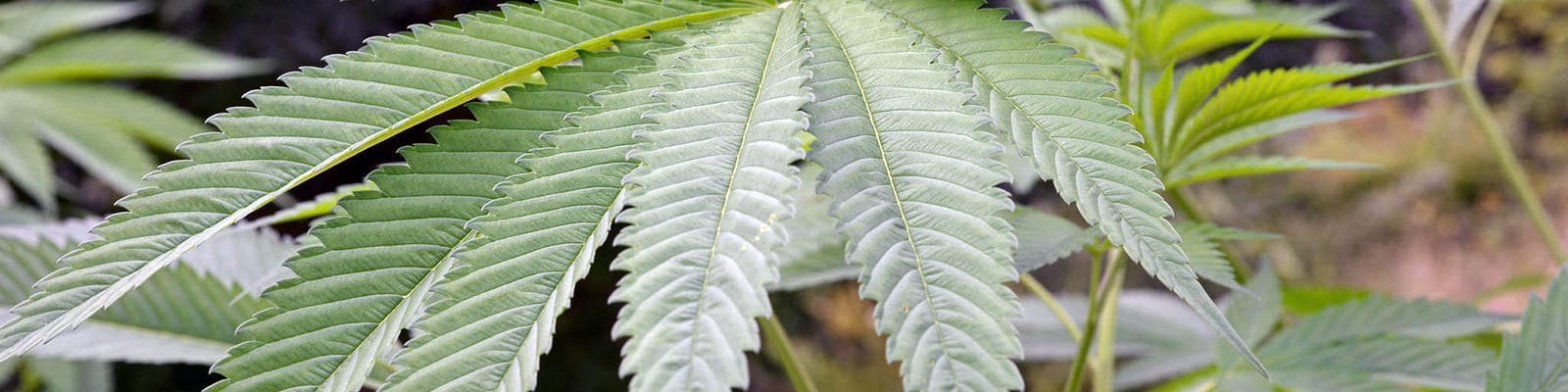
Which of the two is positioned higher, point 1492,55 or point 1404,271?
point 1492,55

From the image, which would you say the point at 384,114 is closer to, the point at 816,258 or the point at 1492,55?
the point at 816,258

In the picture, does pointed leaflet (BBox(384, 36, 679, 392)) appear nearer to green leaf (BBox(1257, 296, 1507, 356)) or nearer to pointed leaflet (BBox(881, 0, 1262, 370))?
pointed leaflet (BBox(881, 0, 1262, 370))

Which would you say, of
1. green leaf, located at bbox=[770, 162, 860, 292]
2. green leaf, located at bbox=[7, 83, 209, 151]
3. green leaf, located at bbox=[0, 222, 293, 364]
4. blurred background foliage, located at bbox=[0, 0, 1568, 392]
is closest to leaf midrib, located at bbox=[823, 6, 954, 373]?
green leaf, located at bbox=[770, 162, 860, 292]

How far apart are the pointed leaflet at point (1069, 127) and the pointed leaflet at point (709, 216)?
0.07m

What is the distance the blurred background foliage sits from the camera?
2.24 metres

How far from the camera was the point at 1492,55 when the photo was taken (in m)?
3.75

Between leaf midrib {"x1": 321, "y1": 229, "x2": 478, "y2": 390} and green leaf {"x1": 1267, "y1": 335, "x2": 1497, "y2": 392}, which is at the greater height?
green leaf {"x1": 1267, "y1": 335, "x2": 1497, "y2": 392}

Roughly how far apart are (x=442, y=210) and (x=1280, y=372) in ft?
1.57

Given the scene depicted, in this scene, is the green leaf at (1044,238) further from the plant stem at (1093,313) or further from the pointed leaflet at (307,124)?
the pointed leaflet at (307,124)

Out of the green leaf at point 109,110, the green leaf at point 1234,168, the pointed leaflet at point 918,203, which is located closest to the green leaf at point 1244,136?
the green leaf at point 1234,168

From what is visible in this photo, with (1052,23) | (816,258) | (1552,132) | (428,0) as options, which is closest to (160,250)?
(816,258)

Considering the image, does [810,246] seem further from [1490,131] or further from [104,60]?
[104,60]

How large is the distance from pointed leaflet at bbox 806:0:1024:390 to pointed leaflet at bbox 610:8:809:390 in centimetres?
2

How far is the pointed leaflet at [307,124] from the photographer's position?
0.32m
